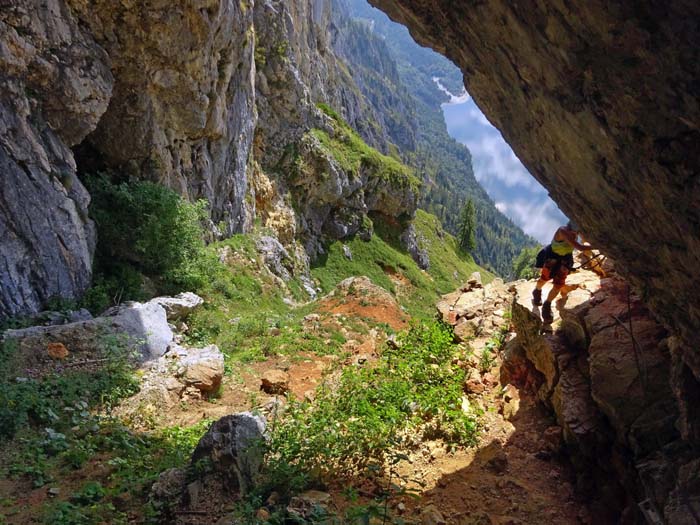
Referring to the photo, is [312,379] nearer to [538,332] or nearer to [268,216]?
[538,332]

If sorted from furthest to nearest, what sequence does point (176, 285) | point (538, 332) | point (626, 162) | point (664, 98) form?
point (176, 285), point (538, 332), point (626, 162), point (664, 98)

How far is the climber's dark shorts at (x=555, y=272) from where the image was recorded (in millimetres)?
10188

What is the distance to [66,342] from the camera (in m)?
11.6

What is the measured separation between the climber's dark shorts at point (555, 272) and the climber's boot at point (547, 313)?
0.58 meters

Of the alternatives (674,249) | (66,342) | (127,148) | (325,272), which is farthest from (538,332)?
(325,272)

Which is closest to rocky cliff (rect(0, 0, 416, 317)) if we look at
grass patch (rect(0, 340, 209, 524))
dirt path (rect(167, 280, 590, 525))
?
grass patch (rect(0, 340, 209, 524))

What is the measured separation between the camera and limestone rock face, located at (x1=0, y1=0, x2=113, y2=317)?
1256 cm

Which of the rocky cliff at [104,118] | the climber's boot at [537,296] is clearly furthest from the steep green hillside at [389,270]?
the climber's boot at [537,296]

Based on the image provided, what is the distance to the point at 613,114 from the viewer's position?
16.2 feet

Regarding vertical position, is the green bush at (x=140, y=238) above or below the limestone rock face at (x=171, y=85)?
below

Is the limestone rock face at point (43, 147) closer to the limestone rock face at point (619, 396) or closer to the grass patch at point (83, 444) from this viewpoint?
the grass patch at point (83, 444)

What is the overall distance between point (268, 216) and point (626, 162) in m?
33.2

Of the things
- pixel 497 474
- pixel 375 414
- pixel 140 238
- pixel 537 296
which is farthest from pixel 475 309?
pixel 140 238

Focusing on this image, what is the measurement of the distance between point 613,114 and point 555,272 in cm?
588
